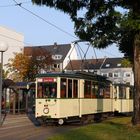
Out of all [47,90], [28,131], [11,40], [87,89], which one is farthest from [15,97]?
[11,40]

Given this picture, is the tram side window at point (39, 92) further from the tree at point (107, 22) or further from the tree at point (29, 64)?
the tree at point (29, 64)

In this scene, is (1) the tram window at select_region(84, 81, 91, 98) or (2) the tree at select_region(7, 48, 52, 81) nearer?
(1) the tram window at select_region(84, 81, 91, 98)

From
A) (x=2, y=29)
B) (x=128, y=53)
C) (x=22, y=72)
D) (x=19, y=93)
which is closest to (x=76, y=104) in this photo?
(x=128, y=53)

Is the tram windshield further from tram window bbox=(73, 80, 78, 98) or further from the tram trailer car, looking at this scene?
tram window bbox=(73, 80, 78, 98)

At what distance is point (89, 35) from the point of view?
22812 millimetres

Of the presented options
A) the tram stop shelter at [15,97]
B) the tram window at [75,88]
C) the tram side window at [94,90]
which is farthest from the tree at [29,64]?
the tram window at [75,88]

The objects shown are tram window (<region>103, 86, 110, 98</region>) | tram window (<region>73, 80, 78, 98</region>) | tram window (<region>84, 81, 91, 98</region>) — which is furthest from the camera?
tram window (<region>103, 86, 110, 98</region>)

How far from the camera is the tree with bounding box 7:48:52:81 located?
238ft

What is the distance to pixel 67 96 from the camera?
27016mm

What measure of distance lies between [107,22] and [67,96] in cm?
636

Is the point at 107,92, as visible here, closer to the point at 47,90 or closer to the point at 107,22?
the point at 47,90

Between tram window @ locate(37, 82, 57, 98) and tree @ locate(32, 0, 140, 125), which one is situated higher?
tree @ locate(32, 0, 140, 125)

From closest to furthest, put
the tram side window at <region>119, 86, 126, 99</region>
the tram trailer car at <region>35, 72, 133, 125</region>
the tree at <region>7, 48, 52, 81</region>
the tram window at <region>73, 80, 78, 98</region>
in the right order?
the tram trailer car at <region>35, 72, 133, 125</region> → the tram window at <region>73, 80, 78, 98</region> → the tram side window at <region>119, 86, 126, 99</region> → the tree at <region>7, 48, 52, 81</region>

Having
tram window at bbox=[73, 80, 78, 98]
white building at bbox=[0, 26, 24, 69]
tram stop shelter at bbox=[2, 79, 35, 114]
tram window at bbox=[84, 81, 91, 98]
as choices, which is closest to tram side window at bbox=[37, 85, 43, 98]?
tram window at bbox=[73, 80, 78, 98]
